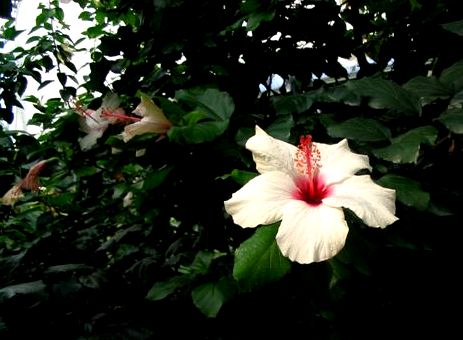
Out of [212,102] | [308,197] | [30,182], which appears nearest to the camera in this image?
[308,197]

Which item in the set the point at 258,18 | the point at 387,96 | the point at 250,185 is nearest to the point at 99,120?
the point at 258,18

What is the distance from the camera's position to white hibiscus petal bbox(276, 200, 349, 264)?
0.61 meters

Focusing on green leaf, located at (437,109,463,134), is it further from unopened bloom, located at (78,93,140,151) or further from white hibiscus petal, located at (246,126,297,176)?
unopened bloom, located at (78,93,140,151)

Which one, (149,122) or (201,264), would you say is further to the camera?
(201,264)

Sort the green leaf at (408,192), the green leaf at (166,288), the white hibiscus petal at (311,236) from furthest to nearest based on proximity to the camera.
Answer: the green leaf at (166,288)
the green leaf at (408,192)
the white hibiscus petal at (311,236)

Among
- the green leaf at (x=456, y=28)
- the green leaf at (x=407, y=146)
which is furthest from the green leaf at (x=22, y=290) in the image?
the green leaf at (x=456, y=28)

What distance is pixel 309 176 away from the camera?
790 mm

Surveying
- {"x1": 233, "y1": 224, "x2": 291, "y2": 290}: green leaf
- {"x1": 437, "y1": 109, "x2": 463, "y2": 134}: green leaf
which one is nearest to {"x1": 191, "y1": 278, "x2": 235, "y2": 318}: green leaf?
{"x1": 233, "y1": 224, "x2": 291, "y2": 290}: green leaf

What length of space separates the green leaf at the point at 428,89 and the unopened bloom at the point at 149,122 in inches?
22.5

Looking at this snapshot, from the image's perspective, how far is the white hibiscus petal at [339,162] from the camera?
786 mm

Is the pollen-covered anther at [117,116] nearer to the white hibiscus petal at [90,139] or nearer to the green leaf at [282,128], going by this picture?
the white hibiscus petal at [90,139]

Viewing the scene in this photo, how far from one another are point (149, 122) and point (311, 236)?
0.51 m

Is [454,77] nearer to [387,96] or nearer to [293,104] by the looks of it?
[387,96]

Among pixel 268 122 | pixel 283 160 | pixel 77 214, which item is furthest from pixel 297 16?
pixel 77 214
